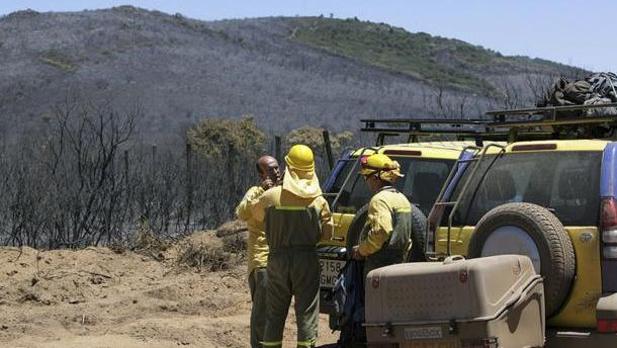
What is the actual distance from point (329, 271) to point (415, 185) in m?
1.11

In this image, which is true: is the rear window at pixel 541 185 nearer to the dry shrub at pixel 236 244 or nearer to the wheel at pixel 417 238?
the wheel at pixel 417 238

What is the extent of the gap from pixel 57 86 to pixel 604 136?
49.9m

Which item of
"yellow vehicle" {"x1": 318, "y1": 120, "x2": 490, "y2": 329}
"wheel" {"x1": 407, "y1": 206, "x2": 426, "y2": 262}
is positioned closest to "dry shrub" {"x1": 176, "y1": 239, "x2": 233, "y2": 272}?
"yellow vehicle" {"x1": 318, "y1": 120, "x2": 490, "y2": 329}

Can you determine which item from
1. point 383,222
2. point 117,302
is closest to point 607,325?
point 383,222

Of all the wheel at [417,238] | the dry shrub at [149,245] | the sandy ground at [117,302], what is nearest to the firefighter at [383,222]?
the wheel at [417,238]

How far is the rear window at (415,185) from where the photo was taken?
30.9 feet

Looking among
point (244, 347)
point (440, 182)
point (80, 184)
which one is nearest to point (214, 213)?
point (80, 184)

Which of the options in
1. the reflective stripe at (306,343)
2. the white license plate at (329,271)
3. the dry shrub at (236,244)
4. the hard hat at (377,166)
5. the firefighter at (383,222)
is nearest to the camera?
the firefighter at (383,222)

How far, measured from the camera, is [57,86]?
5647 centimetres

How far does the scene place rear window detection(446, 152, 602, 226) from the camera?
22.8 ft

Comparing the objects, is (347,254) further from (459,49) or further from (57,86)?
(459,49)

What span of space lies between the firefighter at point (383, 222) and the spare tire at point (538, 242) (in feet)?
3.33

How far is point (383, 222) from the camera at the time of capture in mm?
7738

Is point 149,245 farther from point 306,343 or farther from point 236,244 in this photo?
point 306,343
